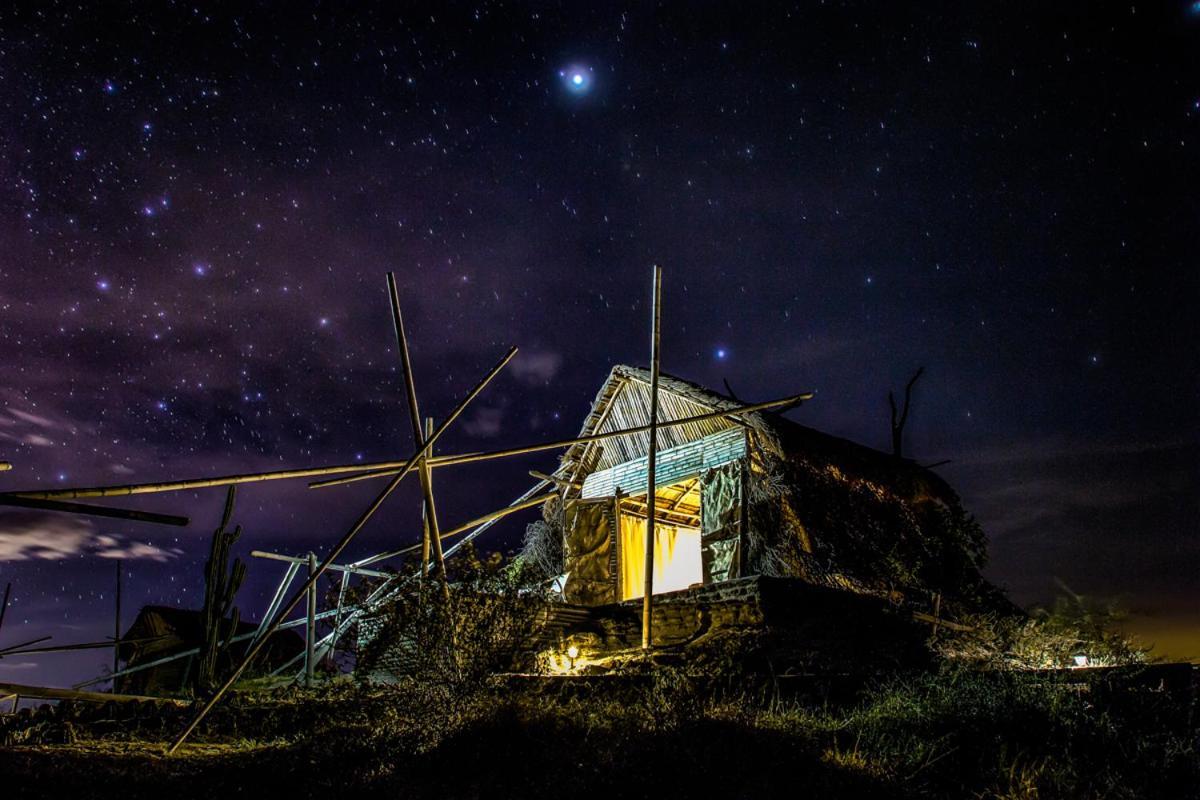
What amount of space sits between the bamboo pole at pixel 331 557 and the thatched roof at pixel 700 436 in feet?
16.1

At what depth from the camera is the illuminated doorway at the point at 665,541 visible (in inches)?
593

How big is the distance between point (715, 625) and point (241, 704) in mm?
6694

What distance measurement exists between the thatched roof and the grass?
5.68m

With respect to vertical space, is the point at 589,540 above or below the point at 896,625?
above

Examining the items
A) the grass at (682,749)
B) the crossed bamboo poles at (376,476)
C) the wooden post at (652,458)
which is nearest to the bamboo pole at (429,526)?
the crossed bamboo poles at (376,476)

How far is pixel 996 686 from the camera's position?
730 cm

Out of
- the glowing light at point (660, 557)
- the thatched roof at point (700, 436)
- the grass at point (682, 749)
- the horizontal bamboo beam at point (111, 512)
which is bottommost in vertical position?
the grass at point (682, 749)

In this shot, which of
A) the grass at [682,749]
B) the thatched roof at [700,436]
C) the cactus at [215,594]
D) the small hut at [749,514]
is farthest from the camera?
the thatched roof at [700,436]

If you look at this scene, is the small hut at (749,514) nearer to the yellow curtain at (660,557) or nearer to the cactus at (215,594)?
the yellow curtain at (660,557)

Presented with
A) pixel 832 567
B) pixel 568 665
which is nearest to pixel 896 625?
pixel 832 567

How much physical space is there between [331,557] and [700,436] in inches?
311

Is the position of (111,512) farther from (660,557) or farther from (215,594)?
(660,557)

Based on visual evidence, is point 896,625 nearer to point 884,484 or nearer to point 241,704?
point 884,484

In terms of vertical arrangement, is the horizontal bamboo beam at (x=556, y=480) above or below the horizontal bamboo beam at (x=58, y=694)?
above
